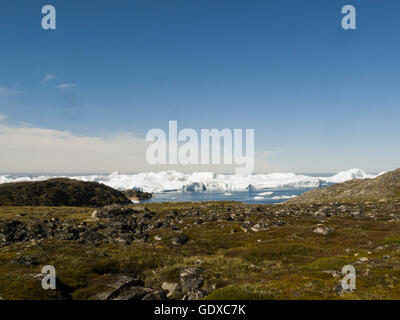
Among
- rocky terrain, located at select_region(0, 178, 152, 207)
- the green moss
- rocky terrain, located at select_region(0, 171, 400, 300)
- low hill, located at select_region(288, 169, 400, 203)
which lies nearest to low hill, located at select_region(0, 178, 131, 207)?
rocky terrain, located at select_region(0, 178, 152, 207)

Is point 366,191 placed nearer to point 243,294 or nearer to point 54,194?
point 243,294

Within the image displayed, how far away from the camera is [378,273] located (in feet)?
66.5

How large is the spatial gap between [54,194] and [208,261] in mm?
154738

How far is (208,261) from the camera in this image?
28.2 m

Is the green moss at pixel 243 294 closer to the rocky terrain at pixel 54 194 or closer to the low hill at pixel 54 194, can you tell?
the rocky terrain at pixel 54 194

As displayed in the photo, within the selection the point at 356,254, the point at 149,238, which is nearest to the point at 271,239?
the point at 356,254

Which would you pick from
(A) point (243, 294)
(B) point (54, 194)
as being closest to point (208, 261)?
(A) point (243, 294)

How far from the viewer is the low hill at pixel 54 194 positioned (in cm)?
13962

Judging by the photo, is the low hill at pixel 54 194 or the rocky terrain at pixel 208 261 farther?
the low hill at pixel 54 194

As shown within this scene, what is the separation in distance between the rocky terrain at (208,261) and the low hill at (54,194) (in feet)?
328

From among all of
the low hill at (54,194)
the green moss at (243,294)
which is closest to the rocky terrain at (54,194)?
the low hill at (54,194)
